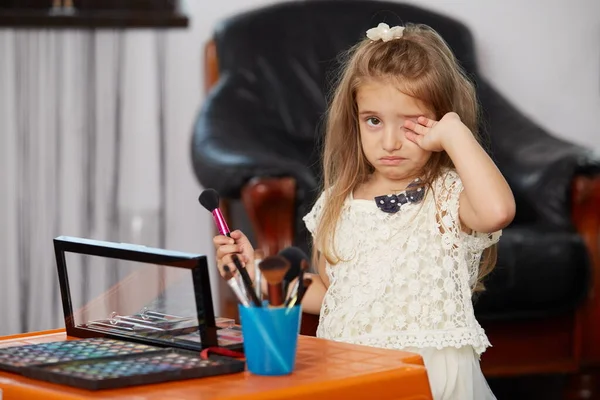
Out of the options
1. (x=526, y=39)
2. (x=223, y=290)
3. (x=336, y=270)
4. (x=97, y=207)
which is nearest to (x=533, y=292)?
(x=223, y=290)

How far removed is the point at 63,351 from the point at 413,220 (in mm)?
611

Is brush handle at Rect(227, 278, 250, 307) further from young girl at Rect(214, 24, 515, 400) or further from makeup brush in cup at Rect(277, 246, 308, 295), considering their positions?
young girl at Rect(214, 24, 515, 400)

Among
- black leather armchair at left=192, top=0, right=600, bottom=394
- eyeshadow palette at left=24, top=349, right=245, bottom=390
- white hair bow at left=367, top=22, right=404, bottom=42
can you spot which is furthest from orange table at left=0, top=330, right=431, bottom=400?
black leather armchair at left=192, top=0, right=600, bottom=394

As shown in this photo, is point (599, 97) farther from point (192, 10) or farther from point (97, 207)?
point (97, 207)

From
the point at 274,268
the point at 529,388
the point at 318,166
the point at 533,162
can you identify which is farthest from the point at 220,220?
the point at 529,388

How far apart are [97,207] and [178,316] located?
7.55ft

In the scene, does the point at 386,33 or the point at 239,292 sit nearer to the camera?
the point at 239,292

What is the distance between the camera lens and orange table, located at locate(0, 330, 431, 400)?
3.34 ft

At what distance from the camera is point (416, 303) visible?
5.07ft

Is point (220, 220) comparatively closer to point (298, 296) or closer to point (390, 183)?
point (298, 296)

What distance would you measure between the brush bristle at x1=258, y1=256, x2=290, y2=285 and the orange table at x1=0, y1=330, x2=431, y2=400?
102 mm

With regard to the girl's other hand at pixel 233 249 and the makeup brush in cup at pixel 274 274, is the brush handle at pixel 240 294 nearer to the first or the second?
the makeup brush in cup at pixel 274 274

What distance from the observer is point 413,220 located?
5.21 ft

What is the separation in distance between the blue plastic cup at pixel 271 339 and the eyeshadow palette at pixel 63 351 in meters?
0.14
